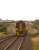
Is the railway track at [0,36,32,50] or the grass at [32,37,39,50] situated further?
the railway track at [0,36,32,50]

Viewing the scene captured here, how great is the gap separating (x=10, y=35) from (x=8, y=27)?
29cm

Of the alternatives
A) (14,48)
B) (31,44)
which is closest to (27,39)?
(31,44)

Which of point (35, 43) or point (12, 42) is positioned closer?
point (35, 43)

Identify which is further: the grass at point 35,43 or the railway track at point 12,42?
the railway track at point 12,42

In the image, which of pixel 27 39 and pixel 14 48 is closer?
pixel 14 48

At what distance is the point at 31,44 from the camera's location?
2770 millimetres

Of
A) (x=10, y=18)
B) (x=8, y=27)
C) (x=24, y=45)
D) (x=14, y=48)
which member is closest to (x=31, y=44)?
(x=24, y=45)

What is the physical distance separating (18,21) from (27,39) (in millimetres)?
689
